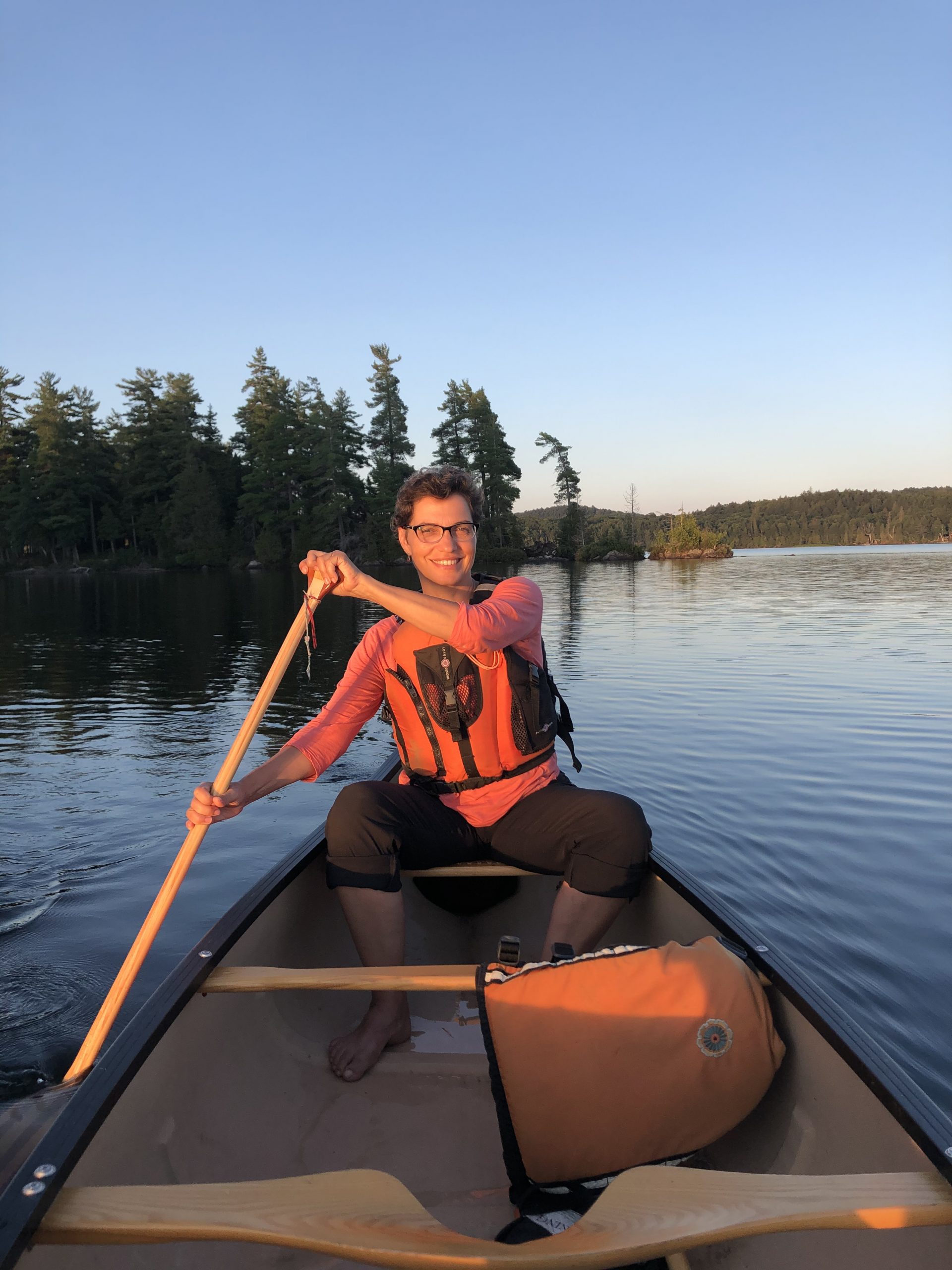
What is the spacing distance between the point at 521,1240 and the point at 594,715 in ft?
23.1

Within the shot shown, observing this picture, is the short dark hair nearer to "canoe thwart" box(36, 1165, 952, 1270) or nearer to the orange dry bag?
the orange dry bag

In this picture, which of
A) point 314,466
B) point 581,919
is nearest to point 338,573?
point 581,919

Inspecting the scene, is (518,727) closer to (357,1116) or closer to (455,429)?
(357,1116)

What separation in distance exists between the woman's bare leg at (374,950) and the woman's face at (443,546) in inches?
38.7

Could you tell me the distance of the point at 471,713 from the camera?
257 centimetres

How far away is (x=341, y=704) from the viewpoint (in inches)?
107

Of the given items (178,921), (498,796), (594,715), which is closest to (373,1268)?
(498,796)

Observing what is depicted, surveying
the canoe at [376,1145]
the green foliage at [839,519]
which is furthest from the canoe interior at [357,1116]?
the green foliage at [839,519]

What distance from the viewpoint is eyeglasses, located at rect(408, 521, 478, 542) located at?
2.59 meters

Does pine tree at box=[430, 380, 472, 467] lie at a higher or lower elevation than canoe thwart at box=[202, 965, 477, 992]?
higher

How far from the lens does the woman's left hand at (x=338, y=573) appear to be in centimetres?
222

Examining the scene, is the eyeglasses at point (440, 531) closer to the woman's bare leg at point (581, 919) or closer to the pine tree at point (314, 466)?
the woman's bare leg at point (581, 919)

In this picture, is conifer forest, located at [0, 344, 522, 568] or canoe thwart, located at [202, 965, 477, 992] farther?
conifer forest, located at [0, 344, 522, 568]

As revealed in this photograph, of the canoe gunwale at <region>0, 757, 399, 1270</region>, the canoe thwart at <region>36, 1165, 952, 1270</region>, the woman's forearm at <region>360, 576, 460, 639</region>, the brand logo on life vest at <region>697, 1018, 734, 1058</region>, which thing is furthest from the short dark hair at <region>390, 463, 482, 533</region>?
the canoe thwart at <region>36, 1165, 952, 1270</region>
